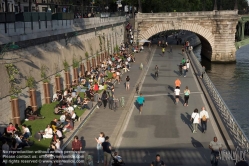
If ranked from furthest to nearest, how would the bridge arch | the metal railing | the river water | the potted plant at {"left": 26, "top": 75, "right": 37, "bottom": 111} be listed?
the bridge arch, the river water, the potted plant at {"left": 26, "top": 75, "right": 37, "bottom": 111}, the metal railing

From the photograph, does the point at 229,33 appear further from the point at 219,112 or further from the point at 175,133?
the point at 175,133

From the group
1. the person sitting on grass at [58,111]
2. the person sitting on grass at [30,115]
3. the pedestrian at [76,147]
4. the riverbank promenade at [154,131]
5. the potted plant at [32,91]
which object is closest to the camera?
the pedestrian at [76,147]

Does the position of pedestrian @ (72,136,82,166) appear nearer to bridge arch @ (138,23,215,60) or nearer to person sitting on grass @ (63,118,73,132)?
person sitting on grass @ (63,118,73,132)

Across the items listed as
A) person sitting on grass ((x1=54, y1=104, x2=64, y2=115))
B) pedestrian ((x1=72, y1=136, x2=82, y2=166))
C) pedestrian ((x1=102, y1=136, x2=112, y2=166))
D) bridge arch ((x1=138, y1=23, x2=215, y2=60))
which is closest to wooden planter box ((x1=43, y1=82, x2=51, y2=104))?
person sitting on grass ((x1=54, y1=104, x2=64, y2=115))

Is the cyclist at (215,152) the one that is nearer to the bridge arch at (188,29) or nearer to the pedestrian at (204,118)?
the pedestrian at (204,118)

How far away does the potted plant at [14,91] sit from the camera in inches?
818

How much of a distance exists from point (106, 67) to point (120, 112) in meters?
18.7

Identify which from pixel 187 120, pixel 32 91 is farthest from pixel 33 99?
pixel 187 120

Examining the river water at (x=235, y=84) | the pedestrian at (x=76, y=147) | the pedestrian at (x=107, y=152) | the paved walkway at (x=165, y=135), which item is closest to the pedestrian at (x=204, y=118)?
the paved walkway at (x=165, y=135)

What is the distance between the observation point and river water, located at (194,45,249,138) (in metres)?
34.3

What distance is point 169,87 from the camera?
3331 cm

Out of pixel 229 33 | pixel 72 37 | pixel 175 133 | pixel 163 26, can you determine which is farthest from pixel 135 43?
pixel 175 133

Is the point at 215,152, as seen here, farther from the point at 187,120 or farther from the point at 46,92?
the point at 46,92

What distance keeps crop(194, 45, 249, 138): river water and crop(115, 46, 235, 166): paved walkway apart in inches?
209
